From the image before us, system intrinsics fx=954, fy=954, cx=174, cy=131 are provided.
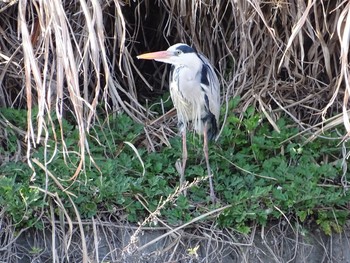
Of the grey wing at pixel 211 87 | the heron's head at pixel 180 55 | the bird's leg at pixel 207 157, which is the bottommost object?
the bird's leg at pixel 207 157

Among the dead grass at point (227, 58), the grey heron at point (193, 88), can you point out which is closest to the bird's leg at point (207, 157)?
the grey heron at point (193, 88)

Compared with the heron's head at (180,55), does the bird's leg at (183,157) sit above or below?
below

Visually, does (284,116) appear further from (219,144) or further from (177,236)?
(177,236)

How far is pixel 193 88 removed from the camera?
4812mm

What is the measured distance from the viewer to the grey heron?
4785mm

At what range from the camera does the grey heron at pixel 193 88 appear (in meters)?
4.79

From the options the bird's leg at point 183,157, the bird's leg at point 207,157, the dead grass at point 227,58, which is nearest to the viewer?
the bird's leg at point 207,157

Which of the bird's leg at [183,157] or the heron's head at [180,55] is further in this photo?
the heron's head at [180,55]

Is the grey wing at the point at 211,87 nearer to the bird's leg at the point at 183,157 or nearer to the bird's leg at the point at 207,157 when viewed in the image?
the bird's leg at the point at 207,157

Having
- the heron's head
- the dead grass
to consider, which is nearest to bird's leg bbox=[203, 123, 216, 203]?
the dead grass

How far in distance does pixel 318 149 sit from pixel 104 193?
117 centimetres

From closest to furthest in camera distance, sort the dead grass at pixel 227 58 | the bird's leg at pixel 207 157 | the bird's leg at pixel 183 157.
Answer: the bird's leg at pixel 207 157 → the bird's leg at pixel 183 157 → the dead grass at pixel 227 58

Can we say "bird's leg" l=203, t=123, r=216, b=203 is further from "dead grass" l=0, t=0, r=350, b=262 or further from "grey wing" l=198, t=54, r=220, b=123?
"dead grass" l=0, t=0, r=350, b=262

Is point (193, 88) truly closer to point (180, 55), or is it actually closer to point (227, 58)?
point (180, 55)
